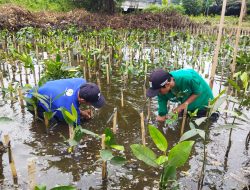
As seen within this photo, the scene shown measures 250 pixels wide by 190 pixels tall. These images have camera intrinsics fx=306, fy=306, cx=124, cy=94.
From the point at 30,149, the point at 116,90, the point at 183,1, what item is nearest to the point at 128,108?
the point at 116,90

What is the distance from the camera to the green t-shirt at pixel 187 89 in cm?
384

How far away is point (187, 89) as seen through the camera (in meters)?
3.90

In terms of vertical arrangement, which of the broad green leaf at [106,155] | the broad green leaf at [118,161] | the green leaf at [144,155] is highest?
the green leaf at [144,155]

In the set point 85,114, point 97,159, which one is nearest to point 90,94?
point 97,159

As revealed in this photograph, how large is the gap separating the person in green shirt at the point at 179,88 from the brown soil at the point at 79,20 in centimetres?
955

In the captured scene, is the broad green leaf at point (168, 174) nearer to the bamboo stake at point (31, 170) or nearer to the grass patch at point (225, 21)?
the bamboo stake at point (31, 170)

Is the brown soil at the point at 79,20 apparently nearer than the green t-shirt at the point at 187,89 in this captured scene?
No

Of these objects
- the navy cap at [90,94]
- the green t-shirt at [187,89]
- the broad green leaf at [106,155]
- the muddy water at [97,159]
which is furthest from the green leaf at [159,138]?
the green t-shirt at [187,89]

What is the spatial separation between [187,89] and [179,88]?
10cm

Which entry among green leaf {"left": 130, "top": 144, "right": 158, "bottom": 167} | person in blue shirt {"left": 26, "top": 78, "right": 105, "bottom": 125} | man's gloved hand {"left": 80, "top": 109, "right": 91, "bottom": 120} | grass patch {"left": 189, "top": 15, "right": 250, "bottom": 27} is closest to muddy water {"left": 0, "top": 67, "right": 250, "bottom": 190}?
man's gloved hand {"left": 80, "top": 109, "right": 91, "bottom": 120}

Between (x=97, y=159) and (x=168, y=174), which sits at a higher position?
(x=168, y=174)

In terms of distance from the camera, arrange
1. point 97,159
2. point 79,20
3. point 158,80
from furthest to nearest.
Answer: point 79,20
point 158,80
point 97,159

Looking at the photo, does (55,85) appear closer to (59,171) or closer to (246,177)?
(59,171)

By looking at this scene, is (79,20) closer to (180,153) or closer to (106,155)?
(106,155)
